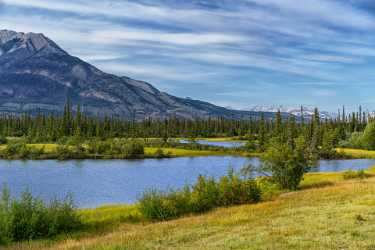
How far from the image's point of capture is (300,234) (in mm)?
17844

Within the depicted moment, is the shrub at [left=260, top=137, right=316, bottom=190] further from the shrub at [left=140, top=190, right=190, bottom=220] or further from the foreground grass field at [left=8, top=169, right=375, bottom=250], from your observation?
the shrub at [left=140, top=190, right=190, bottom=220]

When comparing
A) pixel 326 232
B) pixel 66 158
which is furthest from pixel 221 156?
pixel 326 232

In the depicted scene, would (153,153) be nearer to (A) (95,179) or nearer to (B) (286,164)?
(A) (95,179)

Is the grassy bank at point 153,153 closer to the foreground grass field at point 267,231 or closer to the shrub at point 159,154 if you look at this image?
the shrub at point 159,154

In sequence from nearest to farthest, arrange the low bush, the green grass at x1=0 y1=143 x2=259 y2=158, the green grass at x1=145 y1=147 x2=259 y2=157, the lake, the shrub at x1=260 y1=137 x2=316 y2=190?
the low bush
the shrub at x1=260 y1=137 x2=316 y2=190
the lake
the green grass at x1=0 y1=143 x2=259 y2=158
the green grass at x1=145 y1=147 x2=259 y2=157

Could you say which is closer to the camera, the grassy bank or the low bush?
the low bush

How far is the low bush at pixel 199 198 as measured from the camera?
95.5ft

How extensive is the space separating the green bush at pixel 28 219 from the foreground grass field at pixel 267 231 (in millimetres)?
2172

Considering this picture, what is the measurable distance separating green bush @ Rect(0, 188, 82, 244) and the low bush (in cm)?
522

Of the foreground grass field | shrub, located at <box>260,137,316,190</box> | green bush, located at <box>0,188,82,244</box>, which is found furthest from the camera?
shrub, located at <box>260,137,316,190</box>

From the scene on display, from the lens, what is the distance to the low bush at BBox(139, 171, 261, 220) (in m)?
29.1

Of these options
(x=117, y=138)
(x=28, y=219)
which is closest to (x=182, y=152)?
(x=117, y=138)

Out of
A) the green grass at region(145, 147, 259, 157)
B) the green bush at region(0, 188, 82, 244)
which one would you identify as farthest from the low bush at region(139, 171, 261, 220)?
the green grass at region(145, 147, 259, 157)

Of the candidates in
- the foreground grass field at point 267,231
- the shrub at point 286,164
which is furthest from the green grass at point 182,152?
the foreground grass field at point 267,231
